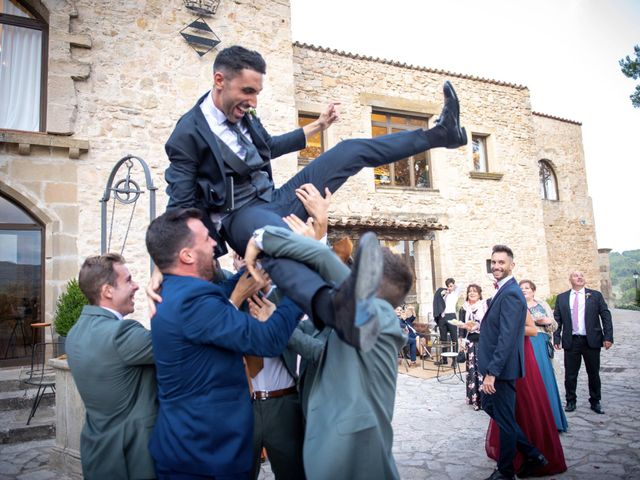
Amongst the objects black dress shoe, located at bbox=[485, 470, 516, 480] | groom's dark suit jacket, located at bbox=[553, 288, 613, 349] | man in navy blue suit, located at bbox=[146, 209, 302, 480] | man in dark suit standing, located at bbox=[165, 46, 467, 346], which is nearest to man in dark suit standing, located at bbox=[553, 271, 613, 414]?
groom's dark suit jacket, located at bbox=[553, 288, 613, 349]

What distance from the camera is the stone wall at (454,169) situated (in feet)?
39.2

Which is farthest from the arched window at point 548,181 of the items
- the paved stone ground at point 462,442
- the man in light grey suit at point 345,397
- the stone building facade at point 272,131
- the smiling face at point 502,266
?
the man in light grey suit at point 345,397

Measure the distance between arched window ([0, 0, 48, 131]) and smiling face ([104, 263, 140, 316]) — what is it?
661 cm

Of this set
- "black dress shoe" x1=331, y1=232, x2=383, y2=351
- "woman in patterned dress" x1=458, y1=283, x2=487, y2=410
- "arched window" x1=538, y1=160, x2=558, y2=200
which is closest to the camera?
"black dress shoe" x1=331, y1=232, x2=383, y2=351

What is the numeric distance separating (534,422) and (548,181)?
1431cm

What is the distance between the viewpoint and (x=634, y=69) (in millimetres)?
13719

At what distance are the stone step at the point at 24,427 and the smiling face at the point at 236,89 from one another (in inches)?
198

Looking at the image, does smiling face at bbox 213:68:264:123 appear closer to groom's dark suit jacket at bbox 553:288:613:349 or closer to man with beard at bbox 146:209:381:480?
man with beard at bbox 146:209:381:480

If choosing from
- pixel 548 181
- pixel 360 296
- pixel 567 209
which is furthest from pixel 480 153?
pixel 360 296

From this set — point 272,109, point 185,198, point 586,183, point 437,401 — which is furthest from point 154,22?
point 586,183

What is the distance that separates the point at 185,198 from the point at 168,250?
0.34m

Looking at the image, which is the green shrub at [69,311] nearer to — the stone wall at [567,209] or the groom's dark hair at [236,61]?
the groom's dark hair at [236,61]

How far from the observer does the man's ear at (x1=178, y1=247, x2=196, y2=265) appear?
78.5 inches

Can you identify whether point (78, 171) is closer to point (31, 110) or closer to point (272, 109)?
point (31, 110)
